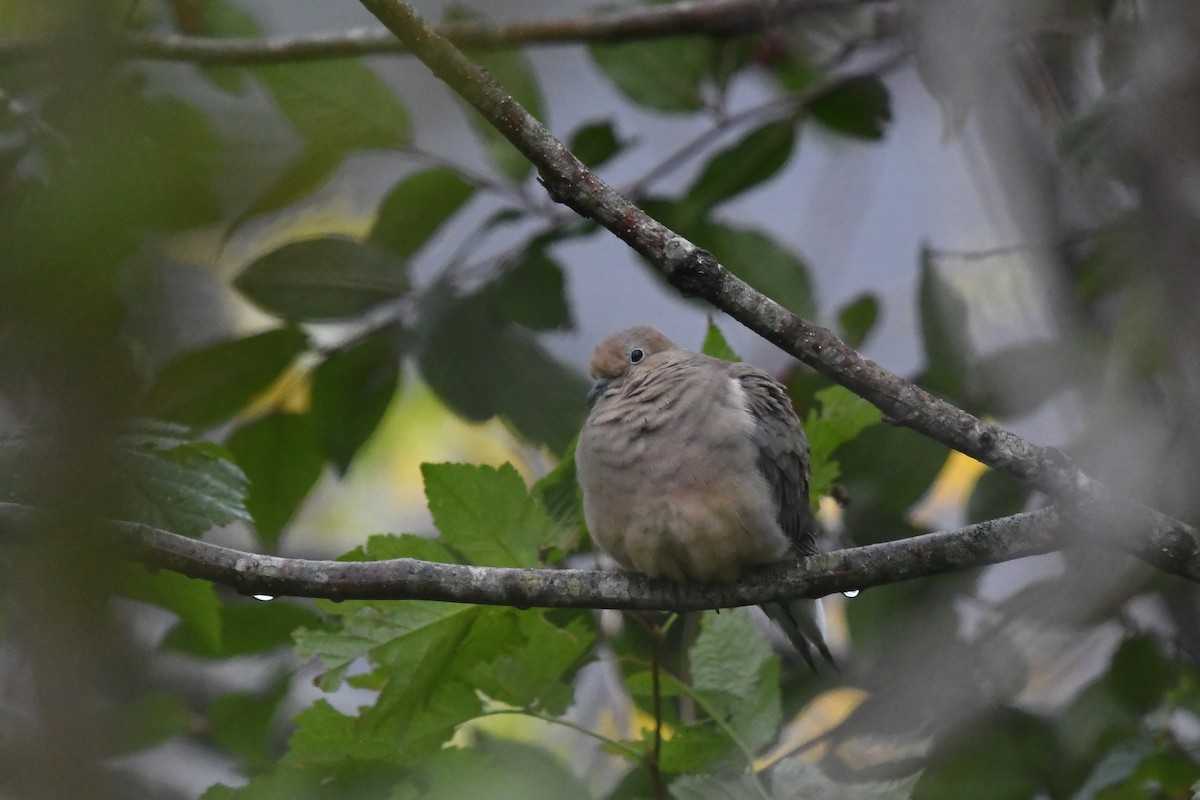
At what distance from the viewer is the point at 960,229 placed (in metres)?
4.61

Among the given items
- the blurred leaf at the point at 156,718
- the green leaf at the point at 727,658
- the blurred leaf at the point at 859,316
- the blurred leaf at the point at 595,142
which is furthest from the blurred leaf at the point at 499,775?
the blurred leaf at the point at 595,142

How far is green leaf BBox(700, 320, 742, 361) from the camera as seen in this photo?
10.2 ft

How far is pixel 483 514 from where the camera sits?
2.60 metres

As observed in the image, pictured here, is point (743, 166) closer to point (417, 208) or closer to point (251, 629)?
point (417, 208)

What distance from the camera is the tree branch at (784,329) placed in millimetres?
2234

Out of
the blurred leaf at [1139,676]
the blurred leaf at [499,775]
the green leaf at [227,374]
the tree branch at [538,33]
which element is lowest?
the blurred leaf at [1139,676]

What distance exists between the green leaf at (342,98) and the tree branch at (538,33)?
10 centimetres

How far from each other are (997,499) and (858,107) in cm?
145

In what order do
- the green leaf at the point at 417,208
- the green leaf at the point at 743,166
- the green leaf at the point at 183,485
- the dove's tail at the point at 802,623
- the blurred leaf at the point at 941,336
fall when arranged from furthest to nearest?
the green leaf at the point at 743,166
the green leaf at the point at 417,208
the blurred leaf at the point at 941,336
the dove's tail at the point at 802,623
the green leaf at the point at 183,485

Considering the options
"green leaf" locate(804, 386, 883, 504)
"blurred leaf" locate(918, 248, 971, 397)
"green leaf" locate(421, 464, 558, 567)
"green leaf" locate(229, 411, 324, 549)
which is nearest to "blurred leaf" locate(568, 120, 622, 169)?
"blurred leaf" locate(918, 248, 971, 397)

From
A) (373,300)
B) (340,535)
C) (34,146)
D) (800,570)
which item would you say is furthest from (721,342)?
(340,535)

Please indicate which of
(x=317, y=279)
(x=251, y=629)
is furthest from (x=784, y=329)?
(x=251, y=629)

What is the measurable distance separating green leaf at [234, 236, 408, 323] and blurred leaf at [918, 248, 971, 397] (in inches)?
63.7

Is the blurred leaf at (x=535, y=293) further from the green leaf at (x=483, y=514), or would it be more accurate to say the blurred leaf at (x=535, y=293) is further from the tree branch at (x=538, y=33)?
the green leaf at (x=483, y=514)
